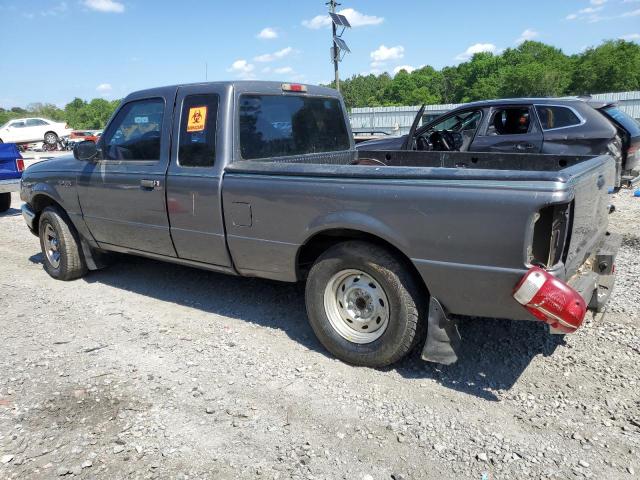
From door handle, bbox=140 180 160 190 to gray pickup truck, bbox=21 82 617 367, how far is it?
0.05 ft

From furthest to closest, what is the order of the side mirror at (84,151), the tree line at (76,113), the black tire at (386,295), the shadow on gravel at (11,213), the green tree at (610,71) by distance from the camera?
the tree line at (76,113) < the green tree at (610,71) < the shadow on gravel at (11,213) < the side mirror at (84,151) < the black tire at (386,295)

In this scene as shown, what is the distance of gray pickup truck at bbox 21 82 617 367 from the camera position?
285 cm

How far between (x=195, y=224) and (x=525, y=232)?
2.51m

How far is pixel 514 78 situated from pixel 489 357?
239 feet

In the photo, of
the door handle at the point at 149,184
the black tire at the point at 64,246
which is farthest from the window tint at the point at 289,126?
the black tire at the point at 64,246

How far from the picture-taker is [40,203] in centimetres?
584

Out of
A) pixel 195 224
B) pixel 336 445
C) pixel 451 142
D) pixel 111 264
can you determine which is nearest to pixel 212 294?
pixel 195 224

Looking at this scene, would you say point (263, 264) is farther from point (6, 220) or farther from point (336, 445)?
point (6, 220)

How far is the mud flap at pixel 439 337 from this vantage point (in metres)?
3.13

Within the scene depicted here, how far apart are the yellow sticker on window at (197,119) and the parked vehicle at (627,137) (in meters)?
6.11

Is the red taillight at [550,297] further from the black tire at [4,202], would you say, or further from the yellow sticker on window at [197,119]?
the black tire at [4,202]

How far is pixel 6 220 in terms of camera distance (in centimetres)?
972

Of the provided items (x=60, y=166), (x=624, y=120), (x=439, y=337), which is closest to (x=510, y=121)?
(x=624, y=120)

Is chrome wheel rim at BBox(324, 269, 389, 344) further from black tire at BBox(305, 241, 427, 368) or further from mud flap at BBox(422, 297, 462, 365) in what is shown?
mud flap at BBox(422, 297, 462, 365)
